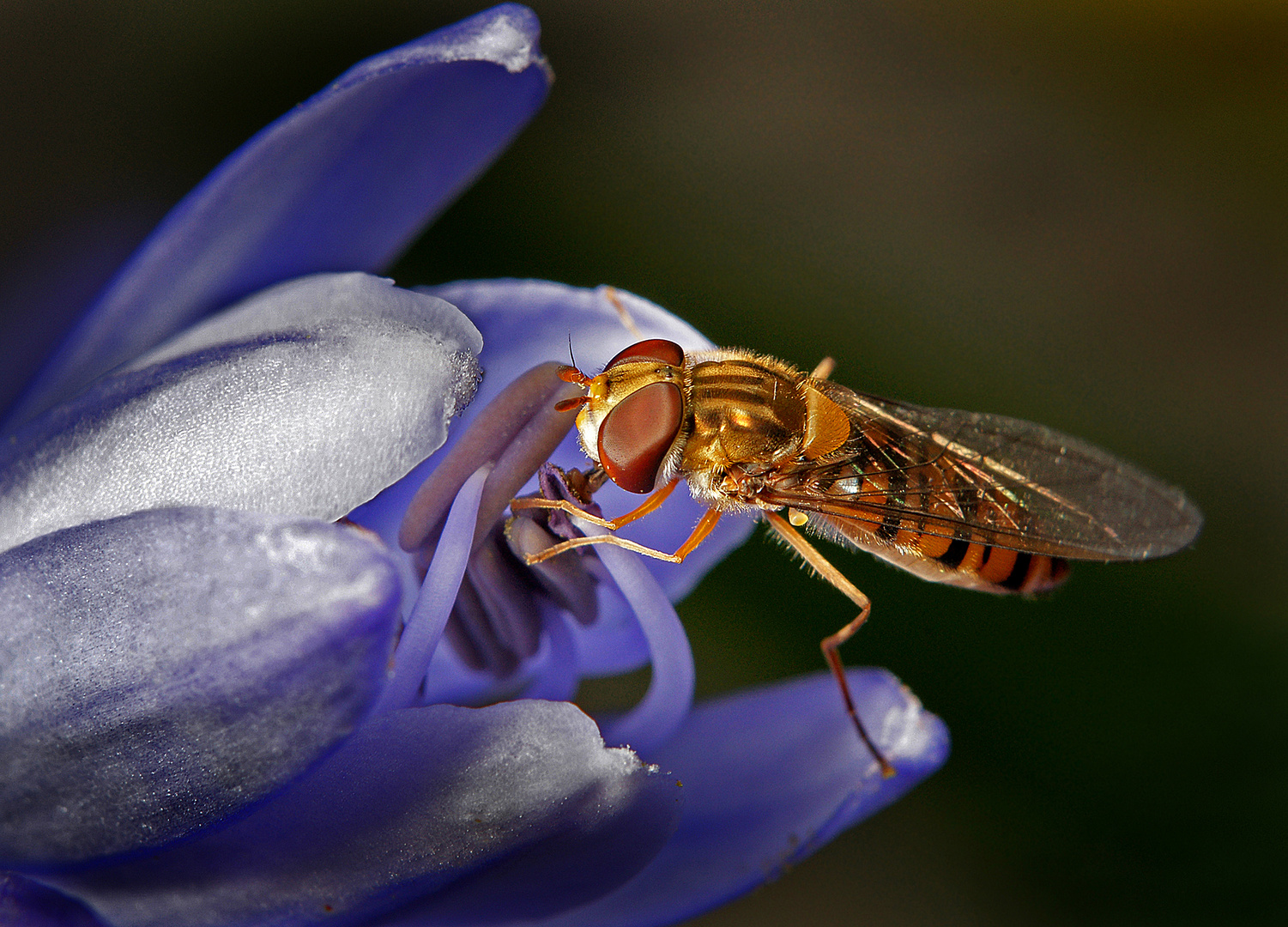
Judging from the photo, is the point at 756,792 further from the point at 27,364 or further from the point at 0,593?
the point at 27,364

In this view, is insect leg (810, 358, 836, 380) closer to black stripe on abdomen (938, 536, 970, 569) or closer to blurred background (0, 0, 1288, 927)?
blurred background (0, 0, 1288, 927)

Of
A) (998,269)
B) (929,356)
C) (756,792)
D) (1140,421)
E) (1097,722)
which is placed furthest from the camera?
(998,269)

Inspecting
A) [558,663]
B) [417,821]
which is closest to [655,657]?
[558,663]

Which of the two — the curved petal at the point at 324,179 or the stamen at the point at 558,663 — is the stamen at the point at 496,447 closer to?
the stamen at the point at 558,663

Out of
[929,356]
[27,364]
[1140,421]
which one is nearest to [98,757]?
[27,364]

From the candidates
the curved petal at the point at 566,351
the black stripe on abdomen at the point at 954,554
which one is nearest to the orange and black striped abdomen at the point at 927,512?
the black stripe on abdomen at the point at 954,554

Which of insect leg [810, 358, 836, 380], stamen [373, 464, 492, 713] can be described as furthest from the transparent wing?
stamen [373, 464, 492, 713]
